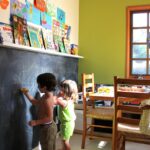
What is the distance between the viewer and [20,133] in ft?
7.62

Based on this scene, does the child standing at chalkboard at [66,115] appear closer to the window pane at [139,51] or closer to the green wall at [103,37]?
the green wall at [103,37]

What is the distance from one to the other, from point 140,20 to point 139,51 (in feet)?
1.64

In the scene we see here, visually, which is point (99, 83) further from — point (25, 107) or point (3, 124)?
point (3, 124)

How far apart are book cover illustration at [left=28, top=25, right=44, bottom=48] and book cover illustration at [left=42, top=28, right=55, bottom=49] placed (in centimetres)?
9

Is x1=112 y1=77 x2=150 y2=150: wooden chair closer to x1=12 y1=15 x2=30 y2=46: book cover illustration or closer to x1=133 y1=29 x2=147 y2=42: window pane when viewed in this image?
x1=12 y1=15 x2=30 y2=46: book cover illustration

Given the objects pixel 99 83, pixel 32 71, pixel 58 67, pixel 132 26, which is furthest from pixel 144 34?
pixel 32 71

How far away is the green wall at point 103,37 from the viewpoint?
12.6 ft

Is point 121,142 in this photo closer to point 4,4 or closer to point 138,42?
point 138,42

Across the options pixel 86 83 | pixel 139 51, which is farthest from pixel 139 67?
pixel 86 83

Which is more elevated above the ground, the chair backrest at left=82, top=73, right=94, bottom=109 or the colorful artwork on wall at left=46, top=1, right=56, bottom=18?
the colorful artwork on wall at left=46, top=1, right=56, bottom=18

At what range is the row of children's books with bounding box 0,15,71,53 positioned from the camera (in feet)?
6.89

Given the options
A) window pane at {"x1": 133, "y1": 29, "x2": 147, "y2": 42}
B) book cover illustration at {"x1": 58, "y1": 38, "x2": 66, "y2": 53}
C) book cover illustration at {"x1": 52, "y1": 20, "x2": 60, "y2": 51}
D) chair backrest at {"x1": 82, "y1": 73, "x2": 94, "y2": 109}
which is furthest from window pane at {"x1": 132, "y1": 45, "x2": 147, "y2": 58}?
book cover illustration at {"x1": 52, "y1": 20, "x2": 60, "y2": 51}

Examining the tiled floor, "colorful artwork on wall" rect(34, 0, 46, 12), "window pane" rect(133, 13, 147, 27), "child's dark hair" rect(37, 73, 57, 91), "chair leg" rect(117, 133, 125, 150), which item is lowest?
the tiled floor

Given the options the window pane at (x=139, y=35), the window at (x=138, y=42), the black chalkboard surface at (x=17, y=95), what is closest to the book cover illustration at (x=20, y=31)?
the black chalkboard surface at (x=17, y=95)
